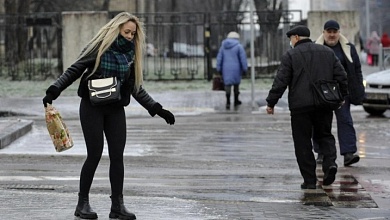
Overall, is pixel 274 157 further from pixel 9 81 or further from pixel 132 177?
pixel 9 81

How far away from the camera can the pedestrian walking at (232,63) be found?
24969 millimetres

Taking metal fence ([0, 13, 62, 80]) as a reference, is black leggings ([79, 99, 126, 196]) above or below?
above

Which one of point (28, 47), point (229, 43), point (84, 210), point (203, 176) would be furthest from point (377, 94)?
point (28, 47)

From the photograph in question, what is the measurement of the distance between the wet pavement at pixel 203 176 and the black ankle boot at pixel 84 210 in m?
0.08

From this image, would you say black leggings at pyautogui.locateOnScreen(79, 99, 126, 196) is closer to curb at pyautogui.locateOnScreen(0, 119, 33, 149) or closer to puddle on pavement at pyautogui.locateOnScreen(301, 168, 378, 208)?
puddle on pavement at pyautogui.locateOnScreen(301, 168, 378, 208)

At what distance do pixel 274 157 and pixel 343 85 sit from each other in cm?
355

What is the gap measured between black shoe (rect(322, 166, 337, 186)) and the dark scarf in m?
3.21

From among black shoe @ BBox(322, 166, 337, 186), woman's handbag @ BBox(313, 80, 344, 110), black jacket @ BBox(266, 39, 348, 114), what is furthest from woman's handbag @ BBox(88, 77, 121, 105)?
black shoe @ BBox(322, 166, 337, 186)

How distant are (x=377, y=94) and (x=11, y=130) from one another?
8.66 meters

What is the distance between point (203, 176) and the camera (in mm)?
12180

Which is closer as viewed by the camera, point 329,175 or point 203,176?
point 329,175

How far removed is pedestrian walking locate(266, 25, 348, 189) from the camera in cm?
1079

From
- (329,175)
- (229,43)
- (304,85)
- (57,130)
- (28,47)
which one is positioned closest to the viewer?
(57,130)

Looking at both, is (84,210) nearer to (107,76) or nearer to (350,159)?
(107,76)
